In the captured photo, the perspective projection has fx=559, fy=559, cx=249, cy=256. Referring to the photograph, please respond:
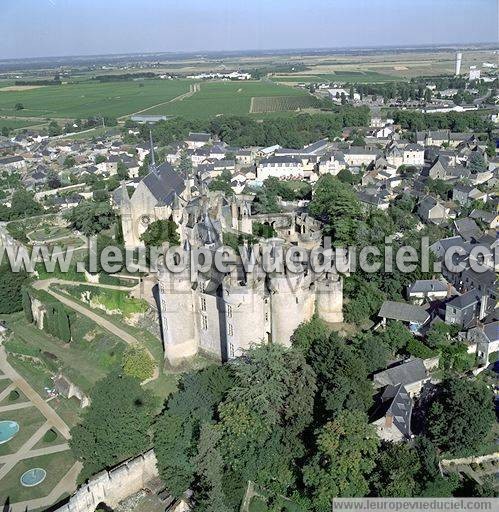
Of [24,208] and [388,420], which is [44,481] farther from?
[24,208]

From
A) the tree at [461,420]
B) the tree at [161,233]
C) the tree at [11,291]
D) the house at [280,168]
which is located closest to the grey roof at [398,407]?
the tree at [461,420]

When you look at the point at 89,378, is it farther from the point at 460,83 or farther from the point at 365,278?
the point at 460,83

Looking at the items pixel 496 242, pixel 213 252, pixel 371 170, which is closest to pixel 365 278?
pixel 213 252

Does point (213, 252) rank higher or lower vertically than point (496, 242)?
higher

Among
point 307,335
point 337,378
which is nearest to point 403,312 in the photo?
point 307,335

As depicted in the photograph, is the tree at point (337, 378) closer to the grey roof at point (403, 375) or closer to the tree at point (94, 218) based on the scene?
the grey roof at point (403, 375)

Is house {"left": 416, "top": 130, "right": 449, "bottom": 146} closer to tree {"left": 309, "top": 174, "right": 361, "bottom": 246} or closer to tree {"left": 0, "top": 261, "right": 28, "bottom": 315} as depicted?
tree {"left": 309, "top": 174, "right": 361, "bottom": 246}
